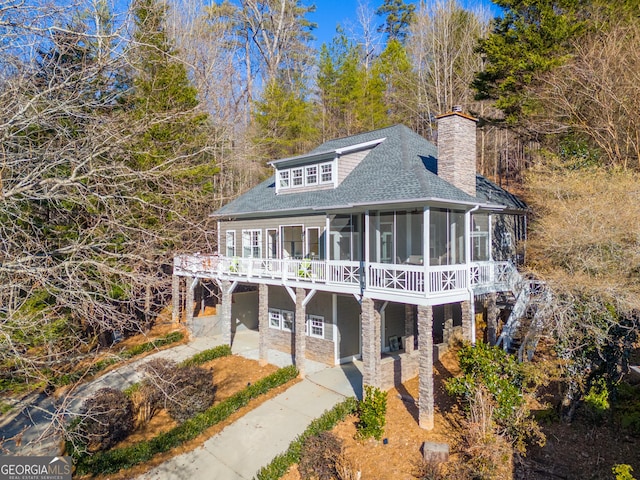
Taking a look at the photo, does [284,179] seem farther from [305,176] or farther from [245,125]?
[245,125]

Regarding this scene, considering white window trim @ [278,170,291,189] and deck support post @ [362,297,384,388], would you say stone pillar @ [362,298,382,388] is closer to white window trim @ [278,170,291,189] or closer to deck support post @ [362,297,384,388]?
deck support post @ [362,297,384,388]

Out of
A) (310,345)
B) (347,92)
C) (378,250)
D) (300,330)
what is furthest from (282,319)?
(347,92)

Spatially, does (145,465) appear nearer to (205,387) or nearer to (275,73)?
(205,387)

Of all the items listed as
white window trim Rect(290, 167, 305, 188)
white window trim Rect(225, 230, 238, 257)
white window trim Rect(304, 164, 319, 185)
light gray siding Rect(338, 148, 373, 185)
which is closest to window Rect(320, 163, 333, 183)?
white window trim Rect(304, 164, 319, 185)

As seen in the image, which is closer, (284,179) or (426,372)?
(426,372)

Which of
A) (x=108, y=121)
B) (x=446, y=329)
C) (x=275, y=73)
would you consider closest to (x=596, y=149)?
(x=446, y=329)

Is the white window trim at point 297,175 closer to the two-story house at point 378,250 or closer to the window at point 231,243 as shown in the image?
the two-story house at point 378,250

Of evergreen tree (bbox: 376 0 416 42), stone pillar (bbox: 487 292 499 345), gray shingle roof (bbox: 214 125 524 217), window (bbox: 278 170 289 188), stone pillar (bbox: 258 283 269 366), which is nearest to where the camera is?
gray shingle roof (bbox: 214 125 524 217)

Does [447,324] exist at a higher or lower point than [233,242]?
lower

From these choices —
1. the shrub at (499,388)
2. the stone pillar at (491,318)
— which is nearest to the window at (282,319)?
the stone pillar at (491,318)
